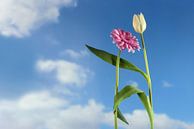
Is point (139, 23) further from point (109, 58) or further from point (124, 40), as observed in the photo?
point (109, 58)

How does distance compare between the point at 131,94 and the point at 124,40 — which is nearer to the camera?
the point at 131,94

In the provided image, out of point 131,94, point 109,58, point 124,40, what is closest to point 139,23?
point 124,40

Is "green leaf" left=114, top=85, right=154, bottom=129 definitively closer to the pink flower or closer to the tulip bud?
the pink flower

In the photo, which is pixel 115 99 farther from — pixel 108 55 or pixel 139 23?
pixel 139 23

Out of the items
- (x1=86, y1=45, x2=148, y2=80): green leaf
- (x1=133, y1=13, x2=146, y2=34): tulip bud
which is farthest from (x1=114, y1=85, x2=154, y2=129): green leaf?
(x1=133, y1=13, x2=146, y2=34): tulip bud

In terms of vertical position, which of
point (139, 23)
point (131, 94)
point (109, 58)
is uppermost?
point (139, 23)

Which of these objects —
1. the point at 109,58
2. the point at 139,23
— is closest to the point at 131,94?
the point at 109,58

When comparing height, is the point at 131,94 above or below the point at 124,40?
below
